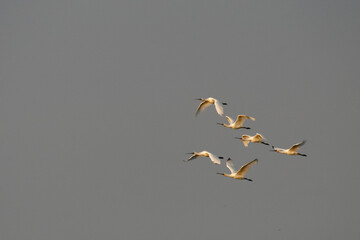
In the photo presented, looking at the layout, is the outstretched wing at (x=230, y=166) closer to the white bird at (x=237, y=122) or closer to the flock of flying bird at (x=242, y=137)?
the flock of flying bird at (x=242, y=137)

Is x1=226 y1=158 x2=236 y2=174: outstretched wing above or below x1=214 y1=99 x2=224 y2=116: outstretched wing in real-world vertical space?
below

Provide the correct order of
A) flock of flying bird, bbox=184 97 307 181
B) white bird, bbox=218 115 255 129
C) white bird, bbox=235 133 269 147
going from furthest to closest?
white bird, bbox=218 115 255 129 < white bird, bbox=235 133 269 147 < flock of flying bird, bbox=184 97 307 181

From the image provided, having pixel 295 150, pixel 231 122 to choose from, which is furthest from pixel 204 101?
pixel 295 150

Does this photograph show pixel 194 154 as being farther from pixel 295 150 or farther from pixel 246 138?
pixel 295 150

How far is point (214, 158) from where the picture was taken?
5484 centimetres

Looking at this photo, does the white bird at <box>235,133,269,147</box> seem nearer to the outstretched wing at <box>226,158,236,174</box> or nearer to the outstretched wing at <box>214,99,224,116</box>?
the outstretched wing at <box>226,158,236,174</box>

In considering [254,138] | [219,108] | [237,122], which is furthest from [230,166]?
[219,108]

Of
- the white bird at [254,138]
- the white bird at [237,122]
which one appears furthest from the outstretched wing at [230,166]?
the white bird at [237,122]

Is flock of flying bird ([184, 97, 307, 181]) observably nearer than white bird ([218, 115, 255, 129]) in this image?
Yes

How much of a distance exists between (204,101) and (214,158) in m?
3.67

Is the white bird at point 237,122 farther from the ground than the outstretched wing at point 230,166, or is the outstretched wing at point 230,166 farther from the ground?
the white bird at point 237,122

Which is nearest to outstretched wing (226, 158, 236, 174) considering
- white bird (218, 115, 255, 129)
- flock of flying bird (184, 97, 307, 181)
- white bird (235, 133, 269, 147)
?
flock of flying bird (184, 97, 307, 181)

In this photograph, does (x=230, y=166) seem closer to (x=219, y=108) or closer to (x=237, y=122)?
(x=237, y=122)

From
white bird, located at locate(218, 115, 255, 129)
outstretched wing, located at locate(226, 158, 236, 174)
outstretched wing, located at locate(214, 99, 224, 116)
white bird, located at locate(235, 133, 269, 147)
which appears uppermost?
white bird, located at locate(218, 115, 255, 129)
